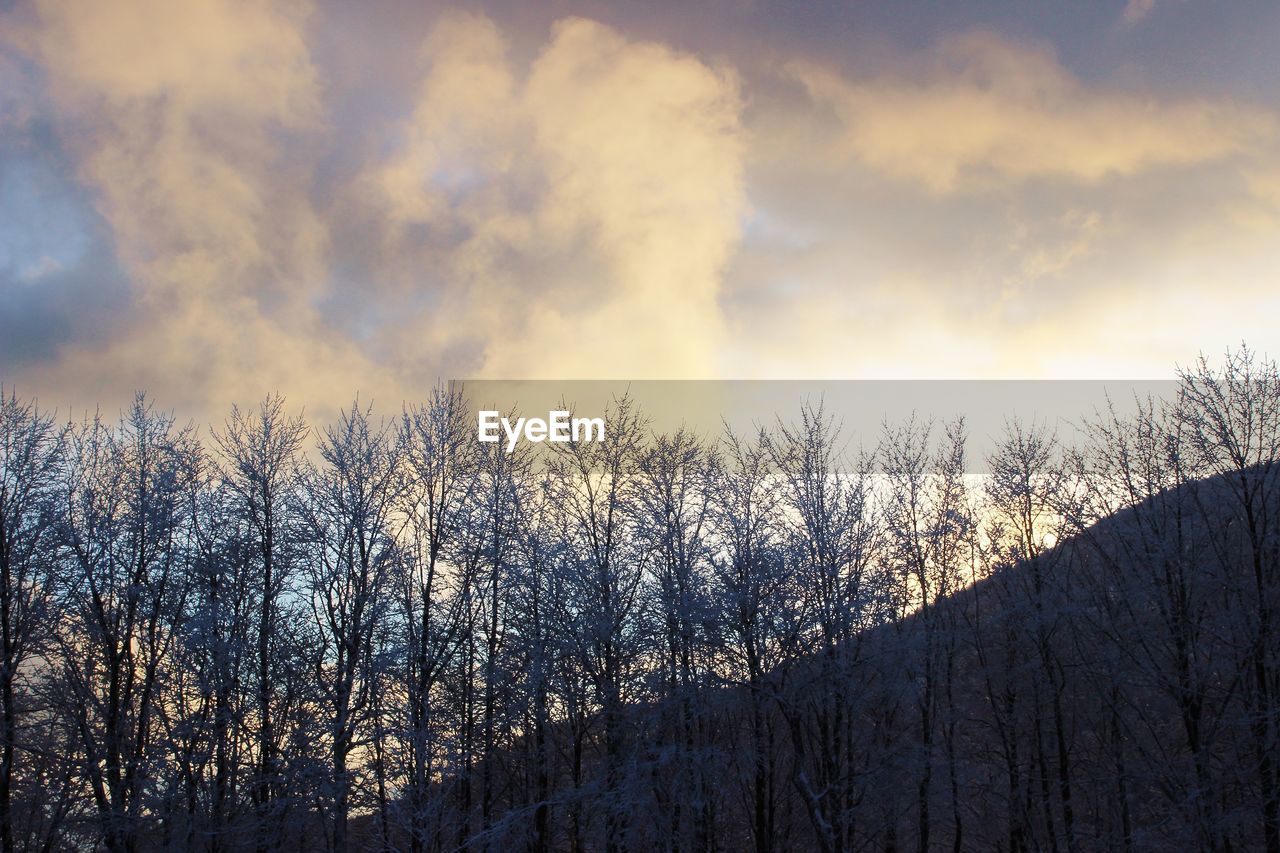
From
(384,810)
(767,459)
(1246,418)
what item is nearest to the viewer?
(1246,418)

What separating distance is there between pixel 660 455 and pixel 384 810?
14778 mm

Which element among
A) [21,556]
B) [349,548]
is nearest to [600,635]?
[349,548]

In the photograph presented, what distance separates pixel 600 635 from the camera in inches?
935

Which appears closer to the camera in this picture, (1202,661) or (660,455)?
(1202,661)

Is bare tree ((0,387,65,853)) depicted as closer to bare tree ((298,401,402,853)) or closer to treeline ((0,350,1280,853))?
treeline ((0,350,1280,853))

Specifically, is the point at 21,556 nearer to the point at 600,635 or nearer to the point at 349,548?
the point at 349,548

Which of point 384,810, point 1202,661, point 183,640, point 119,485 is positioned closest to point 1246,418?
point 1202,661

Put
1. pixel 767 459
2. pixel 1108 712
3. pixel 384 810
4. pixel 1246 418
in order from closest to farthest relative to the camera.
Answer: pixel 1246 418, pixel 384 810, pixel 1108 712, pixel 767 459

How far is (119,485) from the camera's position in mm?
25859

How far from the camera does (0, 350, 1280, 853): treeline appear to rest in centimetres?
2127

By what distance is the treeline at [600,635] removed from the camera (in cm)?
2127

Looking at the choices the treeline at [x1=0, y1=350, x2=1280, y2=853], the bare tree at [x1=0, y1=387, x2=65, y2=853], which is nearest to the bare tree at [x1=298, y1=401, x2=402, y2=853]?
the treeline at [x1=0, y1=350, x2=1280, y2=853]

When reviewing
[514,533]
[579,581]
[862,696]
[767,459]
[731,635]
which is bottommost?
[862,696]

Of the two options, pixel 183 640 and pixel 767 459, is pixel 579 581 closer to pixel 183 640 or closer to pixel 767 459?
pixel 767 459
